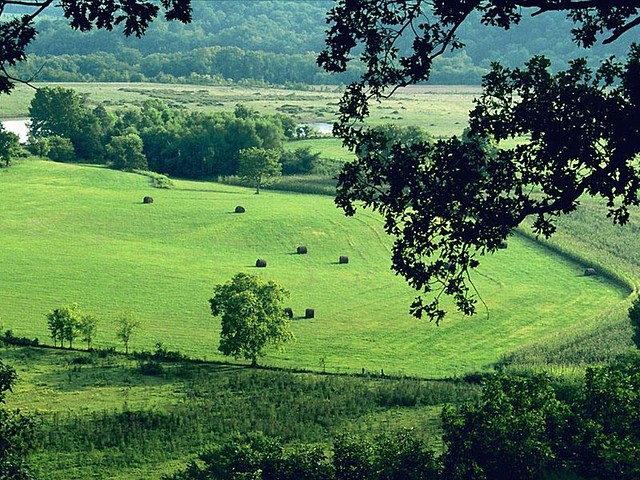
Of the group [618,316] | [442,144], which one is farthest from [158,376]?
[442,144]

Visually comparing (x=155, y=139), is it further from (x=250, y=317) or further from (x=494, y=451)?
(x=494, y=451)

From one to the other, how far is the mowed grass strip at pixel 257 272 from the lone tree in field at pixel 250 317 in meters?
1.53

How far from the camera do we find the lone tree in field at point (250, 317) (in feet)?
171

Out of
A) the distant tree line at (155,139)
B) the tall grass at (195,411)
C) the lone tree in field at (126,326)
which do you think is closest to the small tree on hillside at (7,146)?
the distant tree line at (155,139)

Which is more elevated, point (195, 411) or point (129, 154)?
point (195, 411)

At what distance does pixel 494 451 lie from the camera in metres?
30.4

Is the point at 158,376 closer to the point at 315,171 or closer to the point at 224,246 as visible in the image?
the point at 224,246

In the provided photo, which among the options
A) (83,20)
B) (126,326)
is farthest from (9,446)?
(126,326)

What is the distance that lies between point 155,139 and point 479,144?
383 ft

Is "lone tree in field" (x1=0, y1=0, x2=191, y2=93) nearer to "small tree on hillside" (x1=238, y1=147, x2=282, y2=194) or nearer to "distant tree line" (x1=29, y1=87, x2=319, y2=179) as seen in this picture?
"small tree on hillside" (x1=238, y1=147, x2=282, y2=194)

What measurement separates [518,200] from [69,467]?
2513 cm

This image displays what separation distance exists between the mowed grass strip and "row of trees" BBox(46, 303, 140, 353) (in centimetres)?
99

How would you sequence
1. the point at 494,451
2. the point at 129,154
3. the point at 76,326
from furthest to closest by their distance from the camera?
the point at 129,154 → the point at 76,326 → the point at 494,451

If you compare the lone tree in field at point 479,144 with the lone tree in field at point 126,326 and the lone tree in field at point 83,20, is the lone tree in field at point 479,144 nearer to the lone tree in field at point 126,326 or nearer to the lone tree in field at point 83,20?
the lone tree in field at point 83,20
